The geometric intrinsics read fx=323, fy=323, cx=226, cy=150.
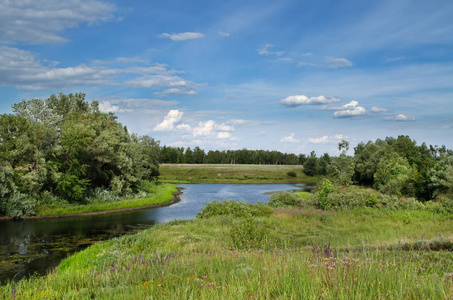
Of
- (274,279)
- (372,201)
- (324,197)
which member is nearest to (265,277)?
(274,279)

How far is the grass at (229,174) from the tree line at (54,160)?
50.5 m

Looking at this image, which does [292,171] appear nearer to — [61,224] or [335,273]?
[61,224]

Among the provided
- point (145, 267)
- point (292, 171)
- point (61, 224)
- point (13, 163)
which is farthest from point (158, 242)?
point (292, 171)

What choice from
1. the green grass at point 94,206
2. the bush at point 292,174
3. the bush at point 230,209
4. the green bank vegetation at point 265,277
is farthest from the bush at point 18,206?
the bush at point 292,174

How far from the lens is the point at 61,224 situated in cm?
2967

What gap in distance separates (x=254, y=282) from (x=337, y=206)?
26265mm

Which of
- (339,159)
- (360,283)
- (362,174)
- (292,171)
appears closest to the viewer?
(360,283)

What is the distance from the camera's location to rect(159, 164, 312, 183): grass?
104 m

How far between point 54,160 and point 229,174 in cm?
8087

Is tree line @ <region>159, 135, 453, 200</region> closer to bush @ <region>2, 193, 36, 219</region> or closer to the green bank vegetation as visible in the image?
the green bank vegetation

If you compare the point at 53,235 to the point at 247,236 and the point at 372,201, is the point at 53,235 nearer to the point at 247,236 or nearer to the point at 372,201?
the point at 247,236

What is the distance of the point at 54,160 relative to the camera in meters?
37.6

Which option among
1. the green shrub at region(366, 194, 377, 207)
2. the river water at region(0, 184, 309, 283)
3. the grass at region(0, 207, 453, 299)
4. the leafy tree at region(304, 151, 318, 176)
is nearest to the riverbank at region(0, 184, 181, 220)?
the river water at region(0, 184, 309, 283)

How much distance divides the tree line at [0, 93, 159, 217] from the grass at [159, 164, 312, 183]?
5050 centimetres
